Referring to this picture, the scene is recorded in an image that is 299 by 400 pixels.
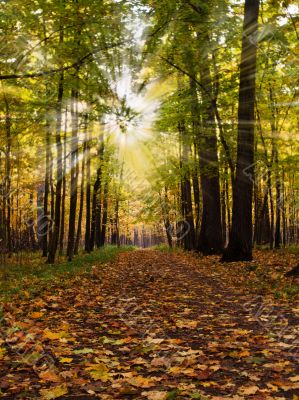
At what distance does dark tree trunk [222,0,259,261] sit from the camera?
46.8 ft

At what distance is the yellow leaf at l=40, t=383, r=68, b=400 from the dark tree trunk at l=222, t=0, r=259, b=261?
35.4 feet

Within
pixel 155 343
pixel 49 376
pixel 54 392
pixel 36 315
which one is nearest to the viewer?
pixel 54 392

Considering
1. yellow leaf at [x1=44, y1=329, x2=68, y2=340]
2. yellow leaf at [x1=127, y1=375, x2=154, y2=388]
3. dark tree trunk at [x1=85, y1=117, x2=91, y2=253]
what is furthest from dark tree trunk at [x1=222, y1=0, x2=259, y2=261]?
dark tree trunk at [x1=85, y1=117, x2=91, y2=253]

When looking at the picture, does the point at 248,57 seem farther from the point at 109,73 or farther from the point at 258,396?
the point at 258,396

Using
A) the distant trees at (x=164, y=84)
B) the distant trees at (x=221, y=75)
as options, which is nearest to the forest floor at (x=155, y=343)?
the distant trees at (x=164, y=84)

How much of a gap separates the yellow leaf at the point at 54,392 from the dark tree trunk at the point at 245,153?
10804mm

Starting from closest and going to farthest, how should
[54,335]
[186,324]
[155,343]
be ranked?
[155,343] < [54,335] < [186,324]

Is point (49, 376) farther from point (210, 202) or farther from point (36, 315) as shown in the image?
point (210, 202)

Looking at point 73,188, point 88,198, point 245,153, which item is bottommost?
point 88,198

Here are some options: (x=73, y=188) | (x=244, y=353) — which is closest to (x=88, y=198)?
(x=73, y=188)

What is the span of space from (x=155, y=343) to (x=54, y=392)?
197 cm

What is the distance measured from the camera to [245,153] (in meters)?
14.5

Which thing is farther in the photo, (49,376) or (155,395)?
(49,376)

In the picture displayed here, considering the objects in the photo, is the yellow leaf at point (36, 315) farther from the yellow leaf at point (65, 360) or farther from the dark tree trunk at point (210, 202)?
the dark tree trunk at point (210, 202)
